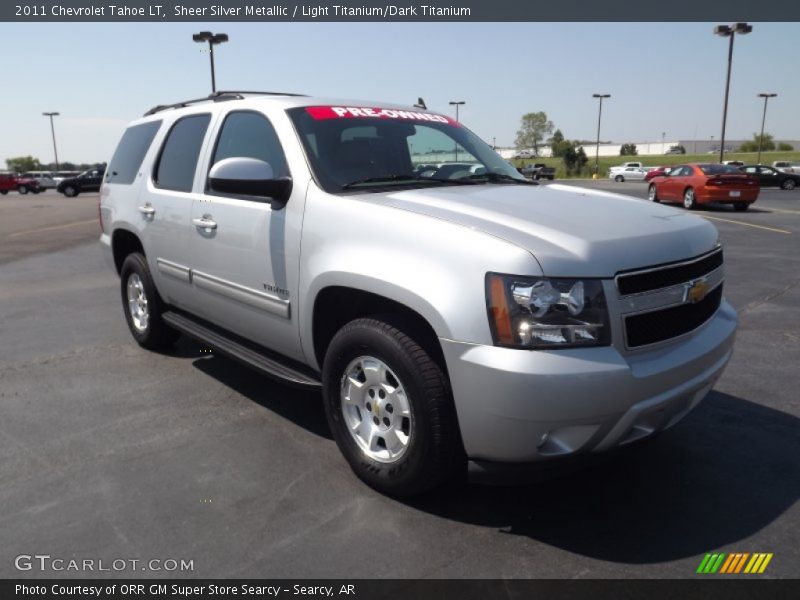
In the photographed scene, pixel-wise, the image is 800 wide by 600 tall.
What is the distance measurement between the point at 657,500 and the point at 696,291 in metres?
1.01

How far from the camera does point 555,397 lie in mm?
2424

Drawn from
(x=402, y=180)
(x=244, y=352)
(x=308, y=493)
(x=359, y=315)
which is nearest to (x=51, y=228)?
(x=244, y=352)

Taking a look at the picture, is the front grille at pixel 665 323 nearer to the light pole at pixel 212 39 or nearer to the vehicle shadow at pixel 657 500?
the vehicle shadow at pixel 657 500

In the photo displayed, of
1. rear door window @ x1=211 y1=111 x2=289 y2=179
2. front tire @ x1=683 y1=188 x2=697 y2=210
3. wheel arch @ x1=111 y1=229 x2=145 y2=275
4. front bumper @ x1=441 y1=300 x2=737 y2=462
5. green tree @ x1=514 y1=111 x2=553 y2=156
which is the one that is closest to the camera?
front bumper @ x1=441 y1=300 x2=737 y2=462

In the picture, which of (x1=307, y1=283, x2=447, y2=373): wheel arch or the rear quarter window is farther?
the rear quarter window

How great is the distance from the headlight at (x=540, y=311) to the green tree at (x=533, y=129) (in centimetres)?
12680

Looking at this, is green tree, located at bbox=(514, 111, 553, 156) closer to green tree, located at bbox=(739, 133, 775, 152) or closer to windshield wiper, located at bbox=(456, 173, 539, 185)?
green tree, located at bbox=(739, 133, 775, 152)

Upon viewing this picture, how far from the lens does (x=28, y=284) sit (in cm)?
885

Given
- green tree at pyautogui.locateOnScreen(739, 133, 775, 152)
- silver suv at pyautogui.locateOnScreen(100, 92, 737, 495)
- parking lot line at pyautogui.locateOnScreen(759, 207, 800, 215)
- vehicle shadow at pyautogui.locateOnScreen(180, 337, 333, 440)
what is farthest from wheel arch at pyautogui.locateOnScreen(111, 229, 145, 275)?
green tree at pyautogui.locateOnScreen(739, 133, 775, 152)

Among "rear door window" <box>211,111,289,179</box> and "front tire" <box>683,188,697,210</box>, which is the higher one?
"rear door window" <box>211,111,289,179</box>

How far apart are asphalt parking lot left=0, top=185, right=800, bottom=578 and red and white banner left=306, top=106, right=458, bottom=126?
1.89m

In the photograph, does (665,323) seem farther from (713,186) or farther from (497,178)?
(713,186)

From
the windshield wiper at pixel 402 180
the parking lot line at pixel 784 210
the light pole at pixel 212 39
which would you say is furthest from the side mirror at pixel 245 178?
the light pole at pixel 212 39

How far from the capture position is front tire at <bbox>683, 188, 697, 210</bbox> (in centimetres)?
1916
